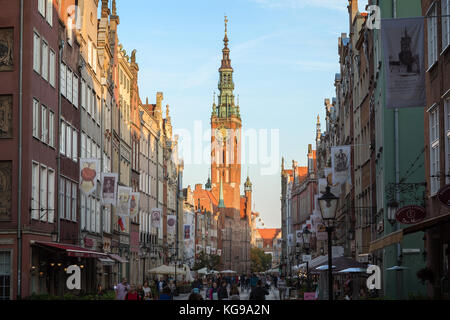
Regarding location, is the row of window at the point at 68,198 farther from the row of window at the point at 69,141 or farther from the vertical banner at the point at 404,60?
the vertical banner at the point at 404,60

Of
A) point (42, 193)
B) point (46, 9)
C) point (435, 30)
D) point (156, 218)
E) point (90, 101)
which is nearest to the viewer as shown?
point (435, 30)

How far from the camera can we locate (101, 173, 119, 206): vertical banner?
40562mm

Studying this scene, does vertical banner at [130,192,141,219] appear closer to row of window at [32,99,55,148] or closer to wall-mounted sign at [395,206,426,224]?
row of window at [32,99,55,148]

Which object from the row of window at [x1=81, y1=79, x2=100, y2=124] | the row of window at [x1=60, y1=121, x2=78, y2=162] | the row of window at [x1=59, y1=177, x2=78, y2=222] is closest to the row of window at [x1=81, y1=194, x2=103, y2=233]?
the row of window at [x1=59, y1=177, x2=78, y2=222]

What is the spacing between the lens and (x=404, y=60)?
68.7 ft

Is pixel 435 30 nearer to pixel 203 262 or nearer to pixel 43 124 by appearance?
pixel 43 124

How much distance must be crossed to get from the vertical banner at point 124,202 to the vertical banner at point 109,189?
4295 mm

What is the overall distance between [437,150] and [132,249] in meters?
44.0

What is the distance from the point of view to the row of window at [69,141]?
4094 centimetres

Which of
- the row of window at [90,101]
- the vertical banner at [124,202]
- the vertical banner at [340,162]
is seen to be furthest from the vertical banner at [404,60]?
the row of window at [90,101]

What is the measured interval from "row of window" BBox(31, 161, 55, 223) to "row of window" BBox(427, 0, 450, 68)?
16650 mm

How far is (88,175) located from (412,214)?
58.5 ft

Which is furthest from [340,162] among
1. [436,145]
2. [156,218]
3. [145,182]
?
[145,182]
